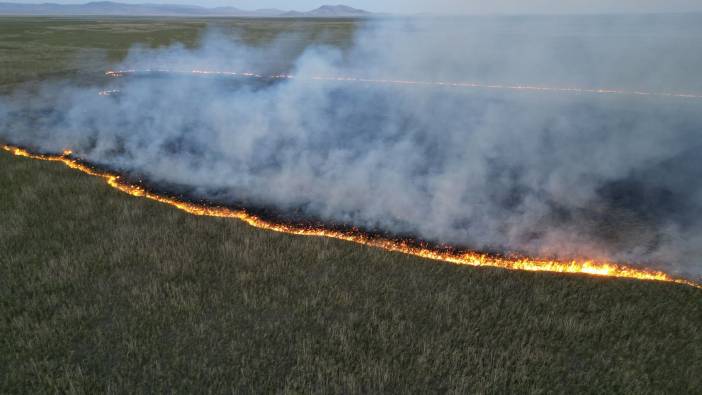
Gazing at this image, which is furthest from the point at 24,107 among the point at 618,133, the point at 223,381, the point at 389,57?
the point at 389,57

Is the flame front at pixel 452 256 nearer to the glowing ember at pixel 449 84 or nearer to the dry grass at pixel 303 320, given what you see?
the dry grass at pixel 303 320

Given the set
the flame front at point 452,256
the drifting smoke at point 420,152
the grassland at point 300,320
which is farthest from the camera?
the drifting smoke at point 420,152

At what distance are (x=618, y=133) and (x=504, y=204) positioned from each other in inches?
281

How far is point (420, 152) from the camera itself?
1008 cm

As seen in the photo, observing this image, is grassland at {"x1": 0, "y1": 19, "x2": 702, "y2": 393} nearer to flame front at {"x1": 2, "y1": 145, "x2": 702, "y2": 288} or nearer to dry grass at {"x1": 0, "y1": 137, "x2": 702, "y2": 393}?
dry grass at {"x1": 0, "y1": 137, "x2": 702, "y2": 393}

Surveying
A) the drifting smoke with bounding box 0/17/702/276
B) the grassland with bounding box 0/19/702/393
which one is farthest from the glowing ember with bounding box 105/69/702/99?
the grassland with bounding box 0/19/702/393

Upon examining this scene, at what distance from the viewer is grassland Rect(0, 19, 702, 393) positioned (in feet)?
12.1

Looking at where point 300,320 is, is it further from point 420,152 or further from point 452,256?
point 420,152

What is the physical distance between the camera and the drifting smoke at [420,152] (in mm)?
7051

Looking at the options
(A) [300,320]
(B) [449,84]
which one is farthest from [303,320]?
(B) [449,84]

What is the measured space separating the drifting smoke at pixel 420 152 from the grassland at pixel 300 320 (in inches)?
55.5

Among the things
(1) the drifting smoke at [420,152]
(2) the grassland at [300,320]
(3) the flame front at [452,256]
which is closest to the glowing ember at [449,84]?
(1) the drifting smoke at [420,152]

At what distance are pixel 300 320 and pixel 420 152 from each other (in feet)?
21.4

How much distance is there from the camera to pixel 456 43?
41312mm
